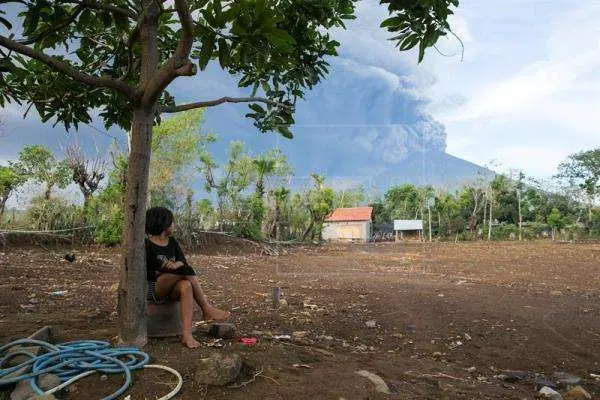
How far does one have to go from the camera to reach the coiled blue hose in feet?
8.71

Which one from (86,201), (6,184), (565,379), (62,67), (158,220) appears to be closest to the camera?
(62,67)

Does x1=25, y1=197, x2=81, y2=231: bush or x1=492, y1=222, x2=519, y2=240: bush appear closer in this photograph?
x1=25, y1=197, x2=81, y2=231: bush

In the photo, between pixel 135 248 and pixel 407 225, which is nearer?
pixel 135 248

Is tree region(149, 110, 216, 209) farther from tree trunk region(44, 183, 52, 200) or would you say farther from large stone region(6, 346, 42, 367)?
large stone region(6, 346, 42, 367)

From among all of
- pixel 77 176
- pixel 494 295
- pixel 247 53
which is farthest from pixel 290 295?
pixel 77 176

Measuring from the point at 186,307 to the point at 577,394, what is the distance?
110 inches

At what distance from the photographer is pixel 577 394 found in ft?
11.4

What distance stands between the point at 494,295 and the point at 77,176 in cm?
1423

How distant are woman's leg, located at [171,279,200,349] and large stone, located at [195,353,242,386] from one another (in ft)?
1.84

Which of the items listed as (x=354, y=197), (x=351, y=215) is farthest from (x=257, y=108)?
(x=354, y=197)

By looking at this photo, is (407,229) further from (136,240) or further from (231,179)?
(136,240)

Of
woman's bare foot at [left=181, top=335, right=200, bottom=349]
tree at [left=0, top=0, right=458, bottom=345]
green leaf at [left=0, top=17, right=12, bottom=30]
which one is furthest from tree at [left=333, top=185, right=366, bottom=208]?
green leaf at [left=0, top=17, right=12, bottom=30]

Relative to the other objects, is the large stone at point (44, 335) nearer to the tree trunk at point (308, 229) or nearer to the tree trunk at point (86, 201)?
the tree trunk at point (86, 201)

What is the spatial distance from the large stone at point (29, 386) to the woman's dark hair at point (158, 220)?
1.28 meters
